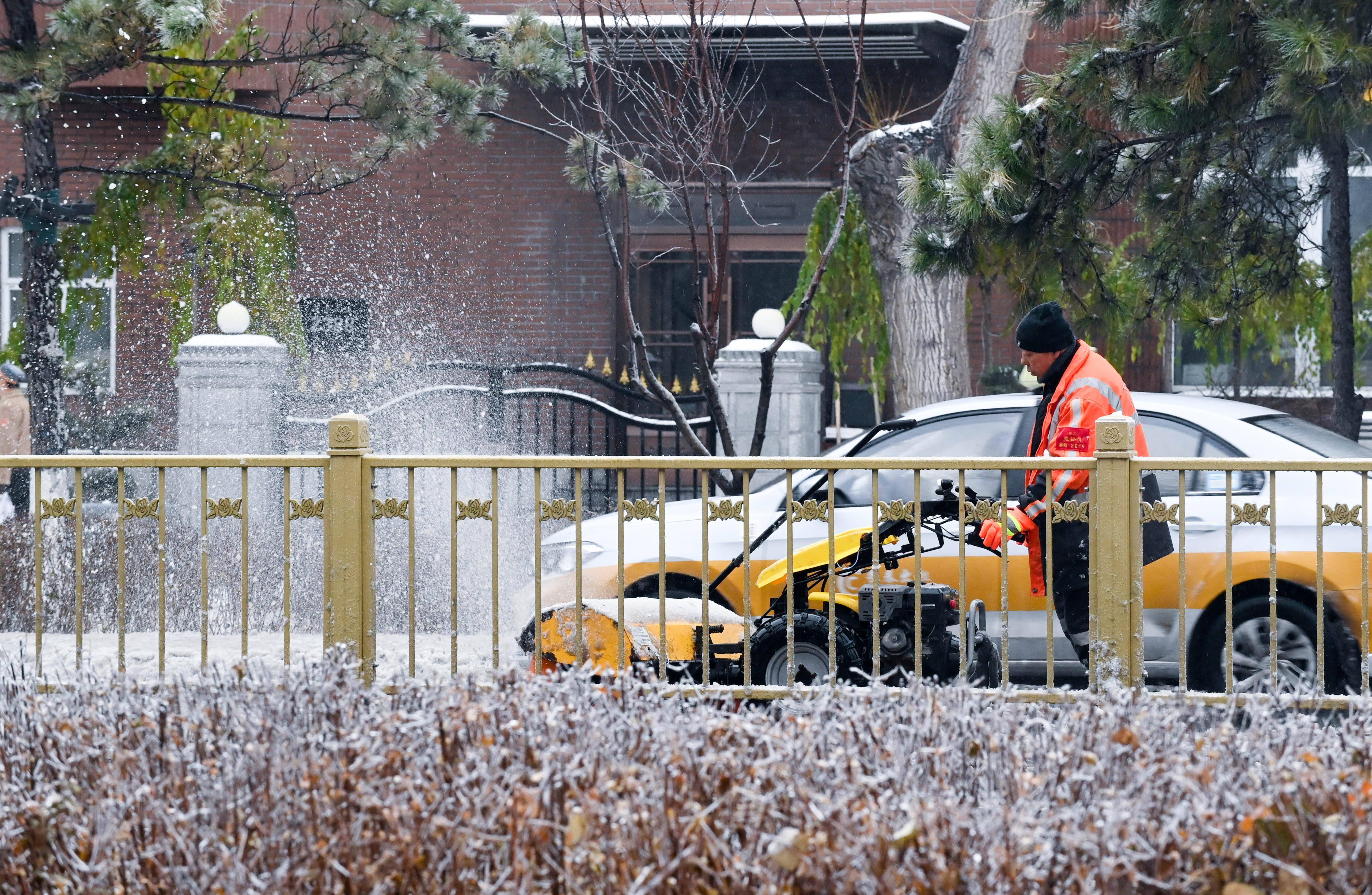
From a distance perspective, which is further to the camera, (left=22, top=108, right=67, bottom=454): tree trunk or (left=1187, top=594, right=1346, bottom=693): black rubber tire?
(left=22, top=108, right=67, bottom=454): tree trunk

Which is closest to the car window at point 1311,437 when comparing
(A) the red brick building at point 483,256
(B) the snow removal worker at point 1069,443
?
(B) the snow removal worker at point 1069,443

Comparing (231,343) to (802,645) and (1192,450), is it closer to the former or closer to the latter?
(802,645)

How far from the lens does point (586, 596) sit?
24.7ft

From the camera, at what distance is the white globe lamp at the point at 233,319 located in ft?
43.0

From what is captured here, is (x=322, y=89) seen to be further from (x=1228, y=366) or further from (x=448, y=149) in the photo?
(x=1228, y=366)

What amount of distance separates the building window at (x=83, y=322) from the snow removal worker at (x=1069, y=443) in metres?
12.5

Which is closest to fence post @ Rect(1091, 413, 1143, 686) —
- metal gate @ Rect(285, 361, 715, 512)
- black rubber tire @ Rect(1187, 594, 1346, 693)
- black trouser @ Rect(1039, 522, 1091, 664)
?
black trouser @ Rect(1039, 522, 1091, 664)

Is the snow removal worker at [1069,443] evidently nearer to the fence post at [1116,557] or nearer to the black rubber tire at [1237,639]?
the fence post at [1116,557]

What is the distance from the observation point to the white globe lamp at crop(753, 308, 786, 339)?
39.7 ft

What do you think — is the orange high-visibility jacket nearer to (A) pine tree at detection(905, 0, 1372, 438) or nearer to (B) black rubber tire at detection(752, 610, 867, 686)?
(B) black rubber tire at detection(752, 610, 867, 686)

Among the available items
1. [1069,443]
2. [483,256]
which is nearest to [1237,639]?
[1069,443]

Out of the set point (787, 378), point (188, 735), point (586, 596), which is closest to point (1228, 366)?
point (787, 378)

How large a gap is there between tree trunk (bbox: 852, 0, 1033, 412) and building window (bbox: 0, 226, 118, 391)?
8.54m

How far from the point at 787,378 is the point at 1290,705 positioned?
24.9 ft
